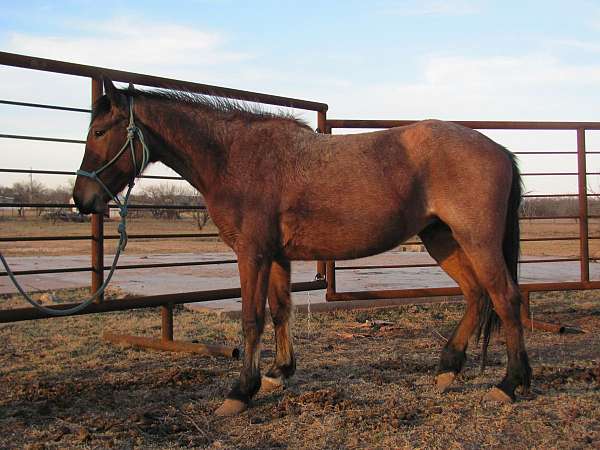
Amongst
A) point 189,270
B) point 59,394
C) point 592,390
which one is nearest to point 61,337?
point 59,394

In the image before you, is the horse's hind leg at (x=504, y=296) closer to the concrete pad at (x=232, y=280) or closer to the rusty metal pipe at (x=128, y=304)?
the rusty metal pipe at (x=128, y=304)

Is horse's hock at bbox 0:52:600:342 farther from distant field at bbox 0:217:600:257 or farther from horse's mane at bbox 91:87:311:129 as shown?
distant field at bbox 0:217:600:257

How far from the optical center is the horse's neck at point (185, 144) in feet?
13.7

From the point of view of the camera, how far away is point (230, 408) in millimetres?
3756

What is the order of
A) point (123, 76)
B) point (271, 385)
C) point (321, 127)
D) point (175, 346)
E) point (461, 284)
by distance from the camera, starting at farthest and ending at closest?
point (321, 127)
point (175, 346)
point (123, 76)
point (461, 284)
point (271, 385)

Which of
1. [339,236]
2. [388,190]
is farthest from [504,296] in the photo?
[339,236]

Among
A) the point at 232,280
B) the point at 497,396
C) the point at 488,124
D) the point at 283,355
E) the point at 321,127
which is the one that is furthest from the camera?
the point at 232,280

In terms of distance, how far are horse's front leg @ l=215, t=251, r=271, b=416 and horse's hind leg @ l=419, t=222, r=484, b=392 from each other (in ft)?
4.19

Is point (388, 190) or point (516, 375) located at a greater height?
point (388, 190)

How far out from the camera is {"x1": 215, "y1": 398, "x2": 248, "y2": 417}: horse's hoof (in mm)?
3729

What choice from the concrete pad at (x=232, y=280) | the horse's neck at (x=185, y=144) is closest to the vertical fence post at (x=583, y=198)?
the concrete pad at (x=232, y=280)

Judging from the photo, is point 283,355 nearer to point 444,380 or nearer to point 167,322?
point 444,380

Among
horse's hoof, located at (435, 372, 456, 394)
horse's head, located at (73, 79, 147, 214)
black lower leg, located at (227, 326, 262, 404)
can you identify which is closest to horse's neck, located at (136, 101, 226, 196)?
horse's head, located at (73, 79, 147, 214)

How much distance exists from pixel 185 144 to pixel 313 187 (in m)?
0.92
